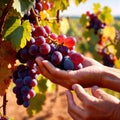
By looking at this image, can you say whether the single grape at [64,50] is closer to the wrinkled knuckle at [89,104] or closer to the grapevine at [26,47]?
the grapevine at [26,47]

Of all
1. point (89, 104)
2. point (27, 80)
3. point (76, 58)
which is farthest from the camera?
point (27, 80)

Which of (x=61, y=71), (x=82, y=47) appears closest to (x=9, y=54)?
(x=61, y=71)

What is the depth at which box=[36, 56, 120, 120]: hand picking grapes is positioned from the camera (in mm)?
1589

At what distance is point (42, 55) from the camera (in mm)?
1961

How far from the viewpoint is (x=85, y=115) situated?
1581 millimetres

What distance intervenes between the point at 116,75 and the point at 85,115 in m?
0.43

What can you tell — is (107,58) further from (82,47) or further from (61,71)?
(82,47)

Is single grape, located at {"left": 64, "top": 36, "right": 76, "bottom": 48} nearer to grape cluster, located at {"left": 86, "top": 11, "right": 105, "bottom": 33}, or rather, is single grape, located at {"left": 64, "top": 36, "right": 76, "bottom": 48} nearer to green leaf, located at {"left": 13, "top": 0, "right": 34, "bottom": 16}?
green leaf, located at {"left": 13, "top": 0, "right": 34, "bottom": 16}

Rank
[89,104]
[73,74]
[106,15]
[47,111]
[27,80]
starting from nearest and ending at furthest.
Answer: [89,104], [73,74], [27,80], [106,15], [47,111]

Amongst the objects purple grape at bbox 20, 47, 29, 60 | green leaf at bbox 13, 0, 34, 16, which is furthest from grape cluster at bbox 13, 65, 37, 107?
green leaf at bbox 13, 0, 34, 16

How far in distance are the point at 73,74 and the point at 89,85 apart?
0.46 ft

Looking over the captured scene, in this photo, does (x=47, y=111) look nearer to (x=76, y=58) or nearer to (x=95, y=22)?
(x=95, y=22)

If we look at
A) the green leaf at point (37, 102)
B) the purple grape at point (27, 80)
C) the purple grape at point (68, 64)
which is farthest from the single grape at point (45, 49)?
the green leaf at point (37, 102)

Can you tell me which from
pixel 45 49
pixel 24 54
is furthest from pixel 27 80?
pixel 45 49
